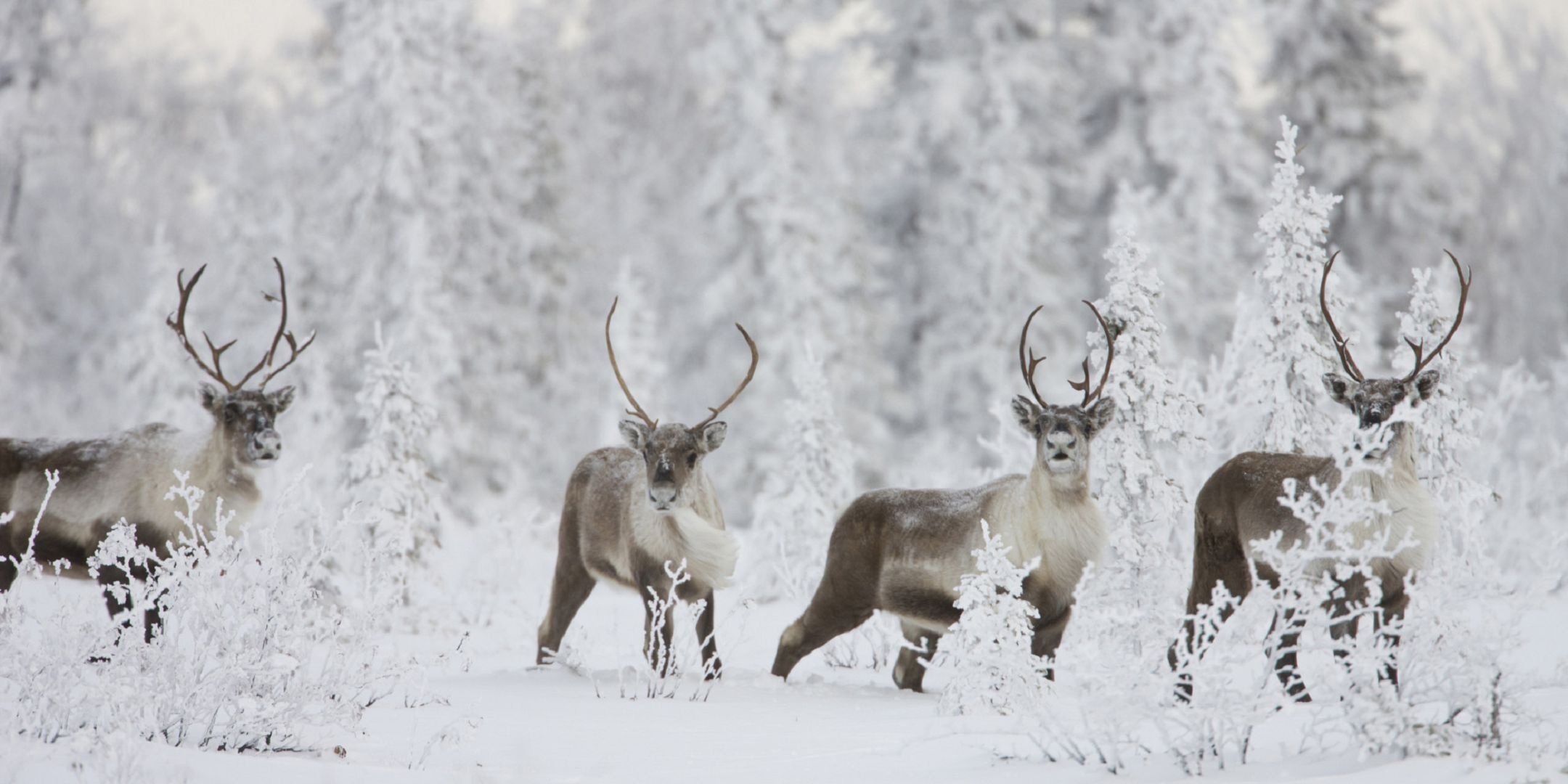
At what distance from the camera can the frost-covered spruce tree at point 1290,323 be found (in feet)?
29.8

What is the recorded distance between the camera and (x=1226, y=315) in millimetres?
25281

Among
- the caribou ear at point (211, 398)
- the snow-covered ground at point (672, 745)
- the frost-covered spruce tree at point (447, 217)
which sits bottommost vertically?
the snow-covered ground at point (672, 745)

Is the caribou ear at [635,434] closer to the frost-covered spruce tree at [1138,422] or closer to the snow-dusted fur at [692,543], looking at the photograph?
the snow-dusted fur at [692,543]

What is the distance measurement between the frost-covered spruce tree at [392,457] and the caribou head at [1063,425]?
5724 mm

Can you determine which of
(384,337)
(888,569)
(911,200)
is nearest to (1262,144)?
(911,200)

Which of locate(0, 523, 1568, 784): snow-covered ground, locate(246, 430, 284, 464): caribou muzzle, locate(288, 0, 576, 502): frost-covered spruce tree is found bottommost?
locate(0, 523, 1568, 784): snow-covered ground

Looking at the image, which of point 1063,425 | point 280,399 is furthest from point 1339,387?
point 280,399

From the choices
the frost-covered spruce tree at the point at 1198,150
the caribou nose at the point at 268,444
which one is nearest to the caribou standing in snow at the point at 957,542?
the caribou nose at the point at 268,444

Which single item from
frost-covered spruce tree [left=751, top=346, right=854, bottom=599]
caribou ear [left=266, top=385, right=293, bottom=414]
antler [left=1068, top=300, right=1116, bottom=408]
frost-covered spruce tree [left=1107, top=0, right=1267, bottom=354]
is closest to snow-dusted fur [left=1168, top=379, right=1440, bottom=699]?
antler [left=1068, top=300, right=1116, bottom=408]

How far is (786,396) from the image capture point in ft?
82.7

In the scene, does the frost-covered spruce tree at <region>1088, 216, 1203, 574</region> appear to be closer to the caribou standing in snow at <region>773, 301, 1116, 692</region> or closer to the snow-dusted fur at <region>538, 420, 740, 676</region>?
the caribou standing in snow at <region>773, 301, 1116, 692</region>

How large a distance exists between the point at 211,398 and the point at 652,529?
3117 mm

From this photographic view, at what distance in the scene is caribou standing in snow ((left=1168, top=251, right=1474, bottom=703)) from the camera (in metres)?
6.46

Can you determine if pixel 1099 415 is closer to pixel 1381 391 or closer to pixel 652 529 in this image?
pixel 1381 391
